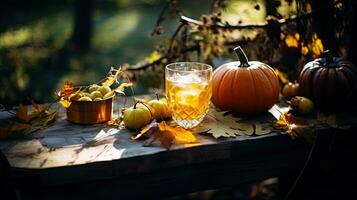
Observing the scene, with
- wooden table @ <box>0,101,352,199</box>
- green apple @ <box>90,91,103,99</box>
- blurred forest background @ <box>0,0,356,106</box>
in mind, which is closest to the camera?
wooden table @ <box>0,101,352,199</box>

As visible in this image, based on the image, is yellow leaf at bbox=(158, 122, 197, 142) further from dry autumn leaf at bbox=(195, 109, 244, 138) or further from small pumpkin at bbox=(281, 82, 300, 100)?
small pumpkin at bbox=(281, 82, 300, 100)

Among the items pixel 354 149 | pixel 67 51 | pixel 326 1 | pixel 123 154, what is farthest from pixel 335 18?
pixel 67 51

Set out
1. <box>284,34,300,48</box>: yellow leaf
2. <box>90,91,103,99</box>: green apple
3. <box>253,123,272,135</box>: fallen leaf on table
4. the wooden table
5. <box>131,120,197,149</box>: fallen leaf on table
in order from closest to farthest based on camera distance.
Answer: the wooden table → <box>131,120,197,149</box>: fallen leaf on table → <box>253,123,272,135</box>: fallen leaf on table → <box>90,91,103,99</box>: green apple → <box>284,34,300,48</box>: yellow leaf

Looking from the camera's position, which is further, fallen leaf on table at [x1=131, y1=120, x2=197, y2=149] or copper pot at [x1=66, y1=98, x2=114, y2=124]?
copper pot at [x1=66, y1=98, x2=114, y2=124]

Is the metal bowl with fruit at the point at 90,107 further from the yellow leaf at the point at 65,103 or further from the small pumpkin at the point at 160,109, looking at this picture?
the small pumpkin at the point at 160,109

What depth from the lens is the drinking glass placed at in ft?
5.85

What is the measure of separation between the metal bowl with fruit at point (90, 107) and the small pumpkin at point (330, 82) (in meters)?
0.81

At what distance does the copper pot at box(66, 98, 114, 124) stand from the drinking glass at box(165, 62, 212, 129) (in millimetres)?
256

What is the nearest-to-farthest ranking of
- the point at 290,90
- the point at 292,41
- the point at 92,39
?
the point at 290,90, the point at 292,41, the point at 92,39

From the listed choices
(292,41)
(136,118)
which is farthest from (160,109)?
(292,41)

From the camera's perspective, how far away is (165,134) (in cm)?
171

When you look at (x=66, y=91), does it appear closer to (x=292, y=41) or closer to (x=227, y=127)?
(x=227, y=127)

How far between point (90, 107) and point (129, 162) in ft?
1.26

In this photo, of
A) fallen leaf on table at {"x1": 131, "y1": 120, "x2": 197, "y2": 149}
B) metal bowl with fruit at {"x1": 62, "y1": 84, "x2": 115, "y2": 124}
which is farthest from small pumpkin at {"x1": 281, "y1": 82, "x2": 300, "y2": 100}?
metal bowl with fruit at {"x1": 62, "y1": 84, "x2": 115, "y2": 124}
